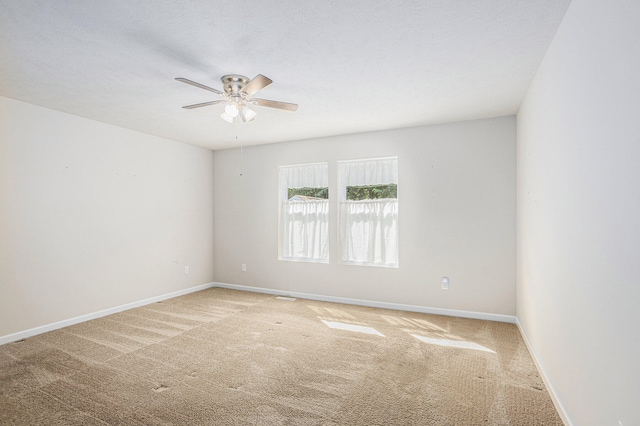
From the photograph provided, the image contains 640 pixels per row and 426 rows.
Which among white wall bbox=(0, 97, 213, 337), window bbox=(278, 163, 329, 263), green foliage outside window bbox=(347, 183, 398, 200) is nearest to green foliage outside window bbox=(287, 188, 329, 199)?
window bbox=(278, 163, 329, 263)

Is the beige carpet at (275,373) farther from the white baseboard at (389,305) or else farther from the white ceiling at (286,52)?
the white ceiling at (286,52)

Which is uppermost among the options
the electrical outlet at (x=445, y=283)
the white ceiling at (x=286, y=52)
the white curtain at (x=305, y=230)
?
the white ceiling at (x=286, y=52)

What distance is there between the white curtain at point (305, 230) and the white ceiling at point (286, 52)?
1770 mm

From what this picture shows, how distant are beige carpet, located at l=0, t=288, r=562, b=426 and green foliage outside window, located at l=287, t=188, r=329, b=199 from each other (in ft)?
6.28

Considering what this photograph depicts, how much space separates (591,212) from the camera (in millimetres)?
1611

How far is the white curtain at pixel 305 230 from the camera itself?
201 inches

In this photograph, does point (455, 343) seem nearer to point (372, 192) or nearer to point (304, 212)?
point (372, 192)

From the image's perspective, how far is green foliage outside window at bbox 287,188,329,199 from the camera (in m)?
5.12

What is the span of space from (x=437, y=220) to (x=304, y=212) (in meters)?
2.05

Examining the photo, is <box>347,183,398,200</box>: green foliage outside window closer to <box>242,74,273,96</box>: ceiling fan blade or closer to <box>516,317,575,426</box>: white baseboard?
<box>516,317,575,426</box>: white baseboard

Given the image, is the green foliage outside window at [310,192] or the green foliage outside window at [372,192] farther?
the green foliage outside window at [310,192]

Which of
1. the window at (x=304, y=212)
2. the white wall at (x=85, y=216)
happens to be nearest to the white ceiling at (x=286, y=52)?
the white wall at (x=85, y=216)

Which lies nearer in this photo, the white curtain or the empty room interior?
the empty room interior

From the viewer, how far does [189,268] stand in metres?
5.54
